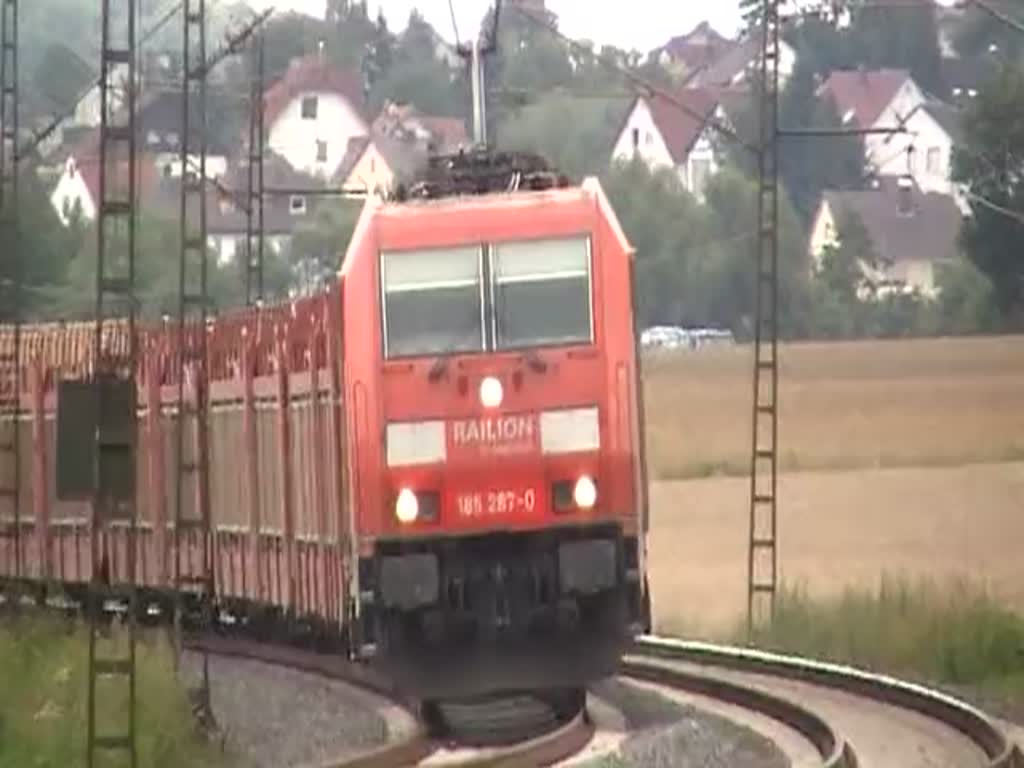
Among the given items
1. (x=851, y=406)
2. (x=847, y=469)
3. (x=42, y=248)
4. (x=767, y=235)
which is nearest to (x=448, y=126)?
(x=851, y=406)

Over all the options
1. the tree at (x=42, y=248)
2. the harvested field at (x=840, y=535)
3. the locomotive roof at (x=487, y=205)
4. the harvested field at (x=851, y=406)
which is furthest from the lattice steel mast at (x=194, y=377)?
the harvested field at (x=851, y=406)

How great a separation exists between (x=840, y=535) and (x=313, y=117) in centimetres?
1760

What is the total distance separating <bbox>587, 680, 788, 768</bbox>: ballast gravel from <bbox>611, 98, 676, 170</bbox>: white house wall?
25.3 metres

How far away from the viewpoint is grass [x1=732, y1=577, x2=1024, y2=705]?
84.3ft

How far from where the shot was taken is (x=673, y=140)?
174ft

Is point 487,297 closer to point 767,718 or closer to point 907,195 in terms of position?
point 767,718

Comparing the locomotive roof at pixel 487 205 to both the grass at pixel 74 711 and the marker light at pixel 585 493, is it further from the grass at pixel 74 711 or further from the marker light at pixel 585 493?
the grass at pixel 74 711

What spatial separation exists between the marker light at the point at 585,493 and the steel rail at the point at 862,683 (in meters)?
3.43

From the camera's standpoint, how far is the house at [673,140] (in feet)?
157

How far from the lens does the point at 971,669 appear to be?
2602 cm

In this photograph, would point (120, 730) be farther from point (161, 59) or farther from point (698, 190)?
point (698, 190)

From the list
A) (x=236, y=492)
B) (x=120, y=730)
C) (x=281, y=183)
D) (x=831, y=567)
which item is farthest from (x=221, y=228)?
(x=120, y=730)

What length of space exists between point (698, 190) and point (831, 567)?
1681 cm

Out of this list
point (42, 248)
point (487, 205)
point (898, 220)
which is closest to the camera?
point (487, 205)
